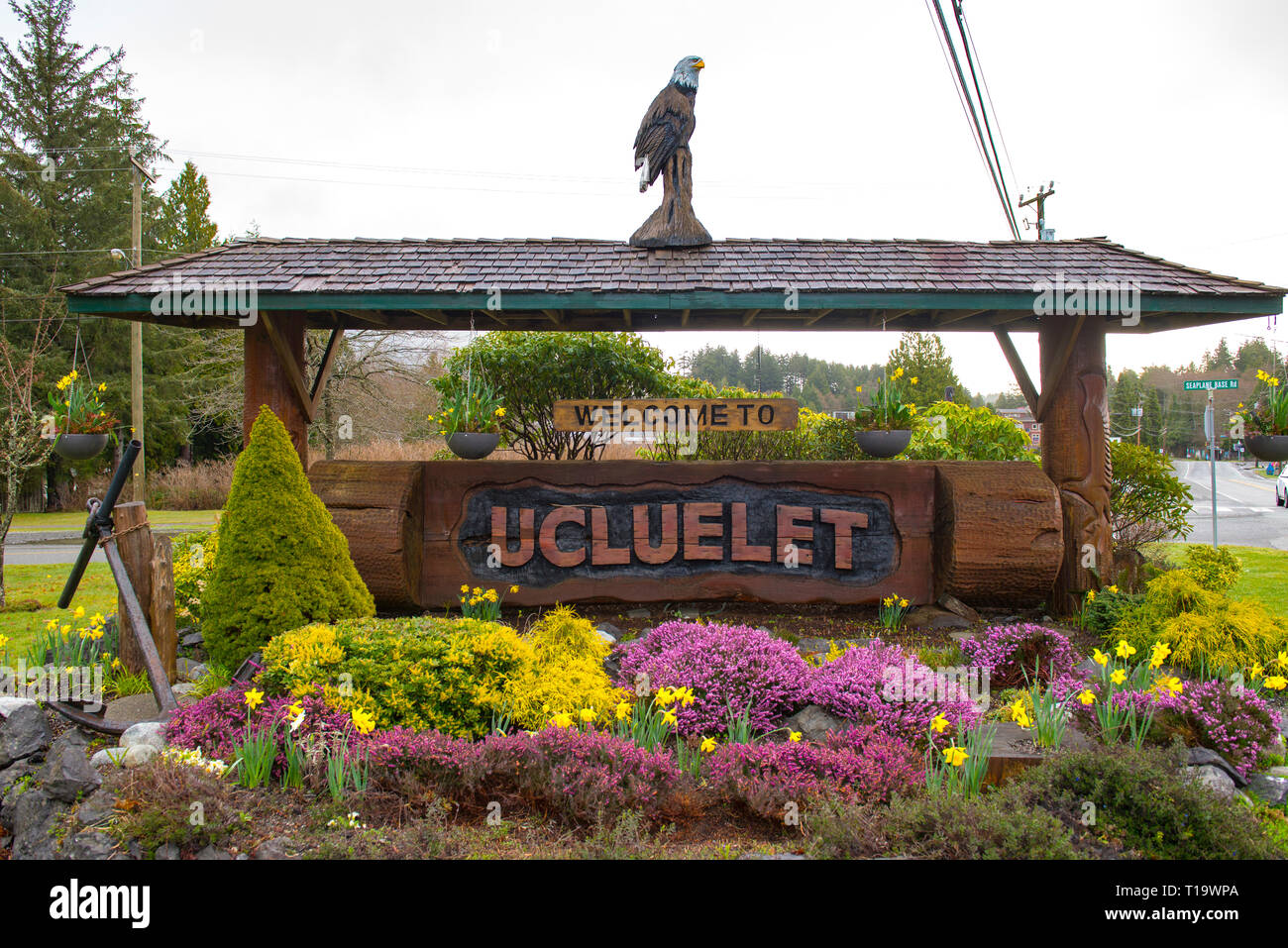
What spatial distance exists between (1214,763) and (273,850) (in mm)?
→ 4188

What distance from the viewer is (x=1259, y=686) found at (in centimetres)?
430

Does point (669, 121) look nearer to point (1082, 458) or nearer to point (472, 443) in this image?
point (472, 443)

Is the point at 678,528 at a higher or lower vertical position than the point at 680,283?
lower

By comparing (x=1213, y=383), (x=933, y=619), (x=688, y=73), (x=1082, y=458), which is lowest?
(x=933, y=619)

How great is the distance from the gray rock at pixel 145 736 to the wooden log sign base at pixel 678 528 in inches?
108

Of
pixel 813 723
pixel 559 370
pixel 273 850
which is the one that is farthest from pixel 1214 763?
pixel 559 370

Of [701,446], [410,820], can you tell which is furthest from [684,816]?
[701,446]

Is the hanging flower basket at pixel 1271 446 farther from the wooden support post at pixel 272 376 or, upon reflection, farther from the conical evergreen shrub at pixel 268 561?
the wooden support post at pixel 272 376

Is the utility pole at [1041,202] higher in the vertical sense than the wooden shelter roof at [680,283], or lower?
higher

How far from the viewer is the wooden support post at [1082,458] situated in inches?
258

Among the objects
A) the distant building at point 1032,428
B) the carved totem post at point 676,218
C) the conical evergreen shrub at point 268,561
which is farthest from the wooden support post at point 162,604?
the distant building at point 1032,428

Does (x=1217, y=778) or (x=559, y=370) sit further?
(x=559, y=370)

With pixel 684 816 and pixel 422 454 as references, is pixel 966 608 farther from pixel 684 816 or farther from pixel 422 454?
pixel 422 454

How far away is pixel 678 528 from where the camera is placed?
6723 millimetres
